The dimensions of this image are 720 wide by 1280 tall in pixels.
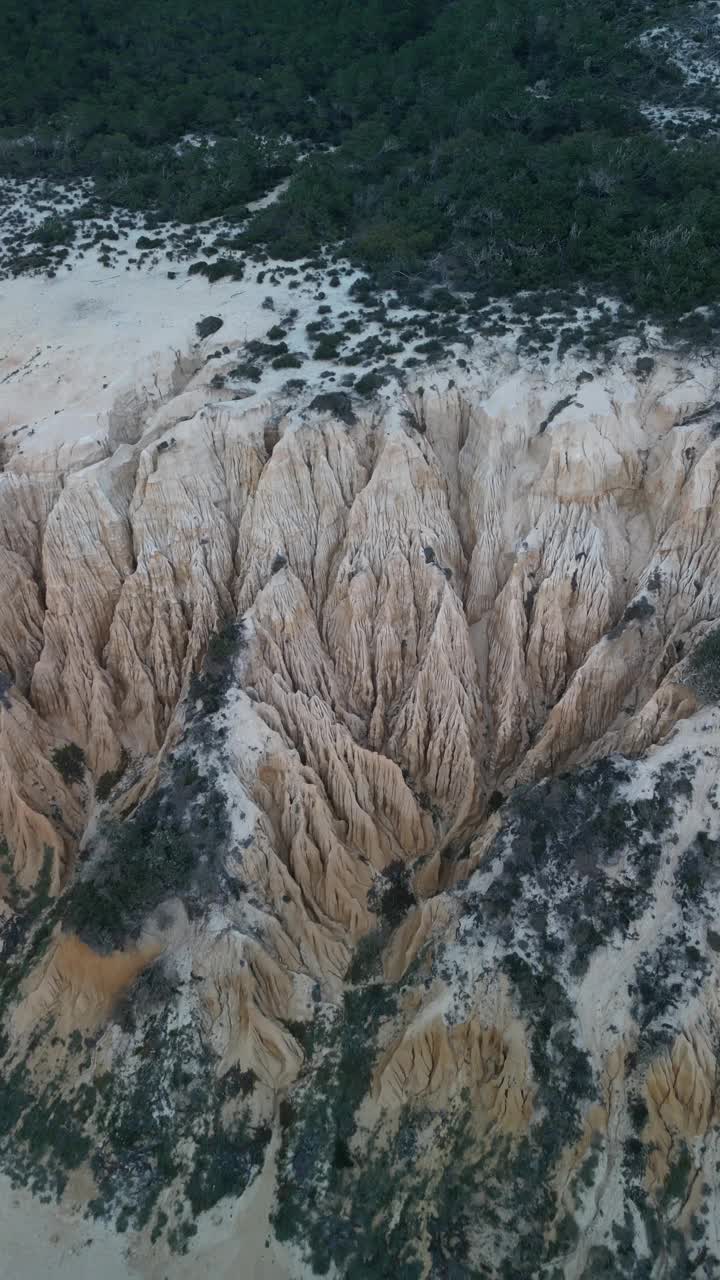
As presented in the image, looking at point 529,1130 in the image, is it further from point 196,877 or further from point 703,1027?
point 196,877

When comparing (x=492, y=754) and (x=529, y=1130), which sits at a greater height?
(x=492, y=754)

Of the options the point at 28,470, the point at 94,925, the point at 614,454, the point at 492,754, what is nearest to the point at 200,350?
the point at 28,470

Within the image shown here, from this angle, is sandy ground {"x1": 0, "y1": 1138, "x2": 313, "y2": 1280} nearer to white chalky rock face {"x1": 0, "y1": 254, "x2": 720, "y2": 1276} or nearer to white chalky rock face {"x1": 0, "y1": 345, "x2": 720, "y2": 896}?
white chalky rock face {"x1": 0, "y1": 254, "x2": 720, "y2": 1276}

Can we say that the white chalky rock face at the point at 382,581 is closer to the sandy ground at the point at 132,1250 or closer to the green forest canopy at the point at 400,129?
the green forest canopy at the point at 400,129

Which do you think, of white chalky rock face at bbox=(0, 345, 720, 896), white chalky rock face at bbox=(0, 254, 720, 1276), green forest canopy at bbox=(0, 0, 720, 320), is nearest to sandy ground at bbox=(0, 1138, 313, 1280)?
white chalky rock face at bbox=(0, 254, 720, 1276)

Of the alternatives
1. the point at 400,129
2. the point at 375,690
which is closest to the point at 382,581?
the point at 375,690
